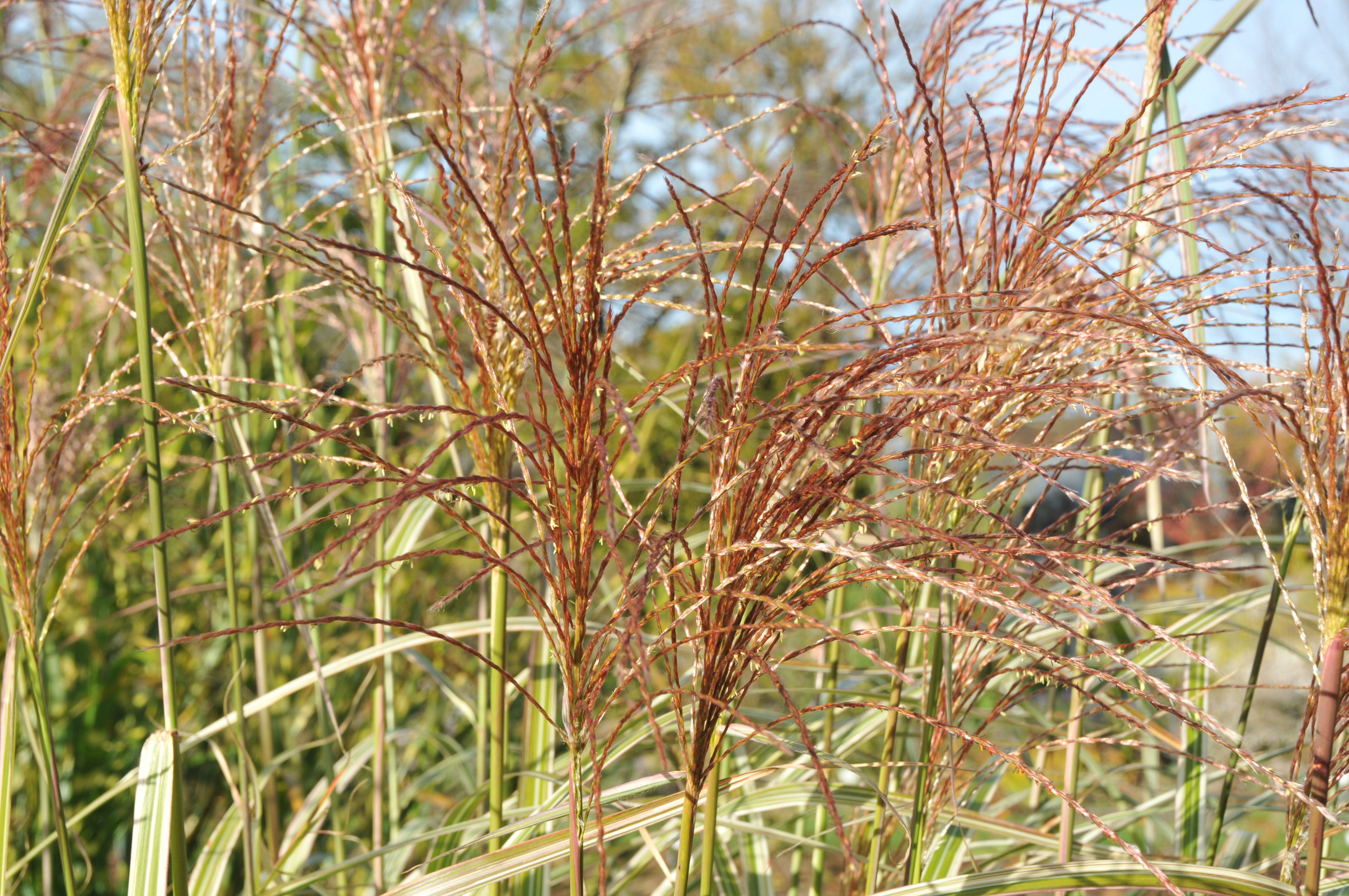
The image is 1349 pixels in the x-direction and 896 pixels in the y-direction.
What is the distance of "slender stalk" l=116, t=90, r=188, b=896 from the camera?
0.74 metres

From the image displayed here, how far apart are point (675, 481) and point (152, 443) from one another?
0.45m

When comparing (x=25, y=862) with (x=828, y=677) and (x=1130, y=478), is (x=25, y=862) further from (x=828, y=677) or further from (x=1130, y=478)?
(x=1130, y=478)

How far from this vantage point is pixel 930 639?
3.16 ft

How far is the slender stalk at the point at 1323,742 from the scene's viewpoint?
0.72 meters

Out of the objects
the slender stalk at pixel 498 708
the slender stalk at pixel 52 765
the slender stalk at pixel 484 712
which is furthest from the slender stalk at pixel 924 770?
the slender stalk at pixel 52 765

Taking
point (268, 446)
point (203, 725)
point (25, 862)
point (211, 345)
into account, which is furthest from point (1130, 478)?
point (203, 725)

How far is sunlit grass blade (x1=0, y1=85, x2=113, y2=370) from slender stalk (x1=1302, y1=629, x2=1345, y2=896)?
1.09 metres

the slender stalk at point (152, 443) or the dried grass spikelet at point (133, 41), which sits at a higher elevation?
the dried grass spikelet at point (133, 41)

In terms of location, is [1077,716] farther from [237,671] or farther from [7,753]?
[7,753]

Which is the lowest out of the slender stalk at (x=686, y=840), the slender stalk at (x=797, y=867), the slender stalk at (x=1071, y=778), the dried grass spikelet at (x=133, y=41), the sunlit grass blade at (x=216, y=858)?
the slender stalk at (x=797, y=867)

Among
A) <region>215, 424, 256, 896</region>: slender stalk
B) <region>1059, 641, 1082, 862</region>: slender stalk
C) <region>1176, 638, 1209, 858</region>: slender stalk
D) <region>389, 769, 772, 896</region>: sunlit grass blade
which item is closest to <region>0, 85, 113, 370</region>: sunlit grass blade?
<region>215, 424, 256, 896</region>: slender stalk

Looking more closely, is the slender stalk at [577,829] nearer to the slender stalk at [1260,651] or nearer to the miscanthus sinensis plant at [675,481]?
the miscanthus sinensis plant at [675,481]

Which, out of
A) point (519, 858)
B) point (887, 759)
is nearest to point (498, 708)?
point (519, 858)

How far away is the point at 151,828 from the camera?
881 mm
